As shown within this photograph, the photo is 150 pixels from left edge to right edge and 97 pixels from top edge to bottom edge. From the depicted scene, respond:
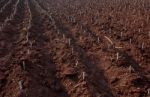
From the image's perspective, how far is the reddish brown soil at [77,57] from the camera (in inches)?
620

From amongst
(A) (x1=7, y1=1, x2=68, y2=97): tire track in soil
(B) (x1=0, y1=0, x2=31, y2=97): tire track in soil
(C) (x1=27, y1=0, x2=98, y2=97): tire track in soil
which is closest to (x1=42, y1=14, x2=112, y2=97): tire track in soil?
(C) (x1=27, y1=0, x2=98, y2=97): tire track in soil

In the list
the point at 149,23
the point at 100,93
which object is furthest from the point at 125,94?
the point at 149,23

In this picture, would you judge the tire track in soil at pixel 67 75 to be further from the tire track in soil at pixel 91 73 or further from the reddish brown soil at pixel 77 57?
the tire track in soil at pixel 91 73

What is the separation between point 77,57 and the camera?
19.8m

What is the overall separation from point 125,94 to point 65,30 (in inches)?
541

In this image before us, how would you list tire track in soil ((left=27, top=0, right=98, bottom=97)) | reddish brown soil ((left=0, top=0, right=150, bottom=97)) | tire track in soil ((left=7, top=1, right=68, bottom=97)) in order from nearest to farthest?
tire track in soil ((left=7, top=1, right=68, bottom=97))
tire track in soil ((left=27, top=0, right=98, bottom=97))
reddish brown soil ((left=0, top=0, right=150, bottom=97))

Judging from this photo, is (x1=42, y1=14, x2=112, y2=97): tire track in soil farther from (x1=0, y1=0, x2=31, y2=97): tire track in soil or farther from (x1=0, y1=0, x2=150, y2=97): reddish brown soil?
(x1=0, y1=0, x2=31, y2=97): tire track in soil

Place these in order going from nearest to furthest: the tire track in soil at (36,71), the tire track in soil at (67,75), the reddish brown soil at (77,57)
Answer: the tire track in soil at (36,71) → the tire track in soil at (67,75) → the reddish brown soil at (77,57)

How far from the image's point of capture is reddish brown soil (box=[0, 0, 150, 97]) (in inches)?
620

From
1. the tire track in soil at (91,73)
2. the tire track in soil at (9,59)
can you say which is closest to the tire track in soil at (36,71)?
the tire track in soil at (9,59)

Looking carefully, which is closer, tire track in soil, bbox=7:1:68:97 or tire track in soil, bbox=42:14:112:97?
tire track in soil, bbox=7:1:68:97

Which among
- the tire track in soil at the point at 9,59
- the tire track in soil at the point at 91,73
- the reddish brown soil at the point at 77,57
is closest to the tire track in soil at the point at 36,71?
the reddish brown soil at the point at 77,57

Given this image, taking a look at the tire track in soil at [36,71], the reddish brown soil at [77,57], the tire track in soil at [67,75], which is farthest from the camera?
the reddish brown soil at [77,57]

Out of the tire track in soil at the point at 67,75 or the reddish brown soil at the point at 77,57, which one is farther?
the reddish brown soil at the point at 77,57
